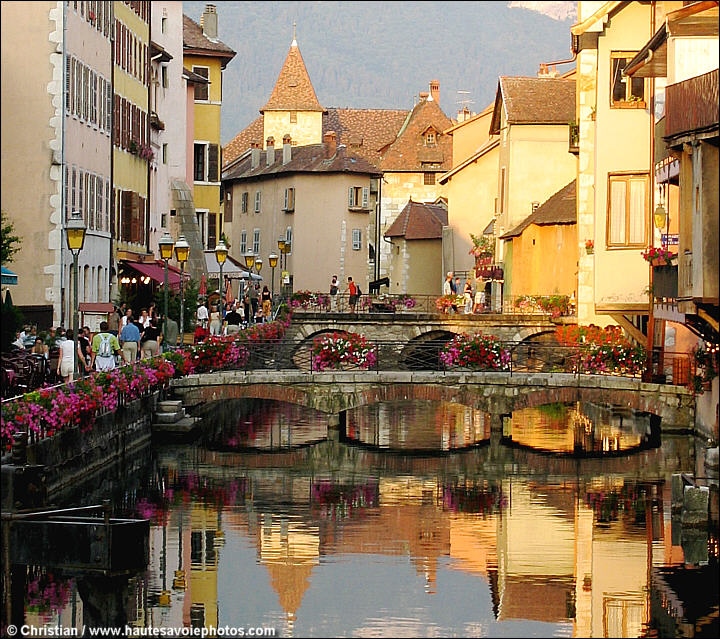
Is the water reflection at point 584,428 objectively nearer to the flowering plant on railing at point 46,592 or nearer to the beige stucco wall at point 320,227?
the flowering plant on railing at point 46,592

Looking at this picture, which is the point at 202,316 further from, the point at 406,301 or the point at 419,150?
the point at 419,150

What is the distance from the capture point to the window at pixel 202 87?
74.7 metres

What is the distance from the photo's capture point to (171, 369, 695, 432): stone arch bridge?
3878 cm

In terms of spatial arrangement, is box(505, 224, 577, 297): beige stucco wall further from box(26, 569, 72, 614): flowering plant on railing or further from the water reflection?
box(26, 569, 72, 614): flowering plant on railing

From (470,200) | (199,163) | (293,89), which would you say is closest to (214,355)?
(199,163)

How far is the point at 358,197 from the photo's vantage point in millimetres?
94562

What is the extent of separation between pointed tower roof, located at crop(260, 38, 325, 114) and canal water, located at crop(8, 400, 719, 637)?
296 feet

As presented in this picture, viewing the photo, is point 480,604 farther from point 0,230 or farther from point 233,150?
point 233,150

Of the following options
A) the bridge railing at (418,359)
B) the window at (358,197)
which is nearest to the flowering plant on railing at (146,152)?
the bridge railing at (418,359)

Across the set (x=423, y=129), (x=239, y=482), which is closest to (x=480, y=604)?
(x=239, y=482)

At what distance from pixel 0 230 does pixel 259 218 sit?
2593 inches

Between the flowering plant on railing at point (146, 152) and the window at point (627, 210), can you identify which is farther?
the flowering plant on railing at point (146, 152)

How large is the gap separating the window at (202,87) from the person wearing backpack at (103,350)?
3899 centimetres

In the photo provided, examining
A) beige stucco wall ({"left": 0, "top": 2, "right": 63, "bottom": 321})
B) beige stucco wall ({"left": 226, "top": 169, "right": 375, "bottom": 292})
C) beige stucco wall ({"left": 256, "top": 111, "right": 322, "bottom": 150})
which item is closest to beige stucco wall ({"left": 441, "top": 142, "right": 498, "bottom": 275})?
beige stucco wall ({"left": 226, "top": 169, "right": 375, "bottom": 292})
